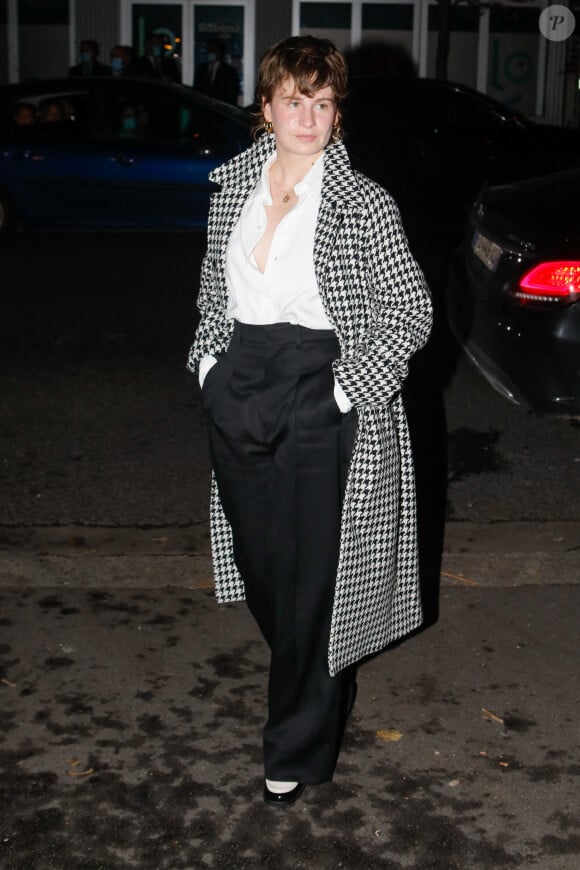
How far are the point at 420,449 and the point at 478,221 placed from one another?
122cm

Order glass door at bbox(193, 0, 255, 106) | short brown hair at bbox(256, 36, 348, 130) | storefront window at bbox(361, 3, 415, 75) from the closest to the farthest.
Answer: short brown hair at bbox(256, 36, 348, 130)
glass door at bbox(193, 0, 255, 106)
storefront window at bbox(361, 3, 415, 75)

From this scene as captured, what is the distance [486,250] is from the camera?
646 centimetres

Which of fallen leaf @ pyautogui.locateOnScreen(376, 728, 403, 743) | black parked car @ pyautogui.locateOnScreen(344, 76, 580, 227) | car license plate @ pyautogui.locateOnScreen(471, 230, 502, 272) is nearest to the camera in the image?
fallen leaf @ pyautogui.locateOnScreen(376, 728, 403, 743)

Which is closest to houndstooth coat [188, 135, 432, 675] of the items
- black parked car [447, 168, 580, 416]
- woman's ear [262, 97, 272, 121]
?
woman's ear [262, 97, 272, 121]

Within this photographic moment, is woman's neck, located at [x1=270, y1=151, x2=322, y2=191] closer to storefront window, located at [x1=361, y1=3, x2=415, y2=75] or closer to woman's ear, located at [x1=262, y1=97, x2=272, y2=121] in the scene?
woman's ear, located at [x1=262, y1=97, x2=272, y2=121]

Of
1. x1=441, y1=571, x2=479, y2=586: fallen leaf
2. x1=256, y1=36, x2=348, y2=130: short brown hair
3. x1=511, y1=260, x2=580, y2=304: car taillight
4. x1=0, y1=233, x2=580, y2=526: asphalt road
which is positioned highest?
x1=256, y1=36, x2=348, y2=130: short brown hair

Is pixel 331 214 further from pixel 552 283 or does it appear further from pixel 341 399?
pixel 552 283

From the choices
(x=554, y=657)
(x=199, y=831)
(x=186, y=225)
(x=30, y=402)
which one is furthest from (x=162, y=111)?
(x=199, y=831)

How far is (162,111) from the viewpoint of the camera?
43.0ft

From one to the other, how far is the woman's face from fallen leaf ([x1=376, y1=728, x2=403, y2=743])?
1725 millimetres

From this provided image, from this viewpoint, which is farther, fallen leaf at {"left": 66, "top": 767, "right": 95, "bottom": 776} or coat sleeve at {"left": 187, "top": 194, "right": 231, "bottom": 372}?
fallen leaf at {"left": 66, "top": 767, "right": 95, "bottom": 776}

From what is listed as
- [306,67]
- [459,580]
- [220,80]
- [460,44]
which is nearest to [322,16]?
[460,44]

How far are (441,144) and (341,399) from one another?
10.8 m

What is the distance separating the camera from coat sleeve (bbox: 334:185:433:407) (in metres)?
3.21
